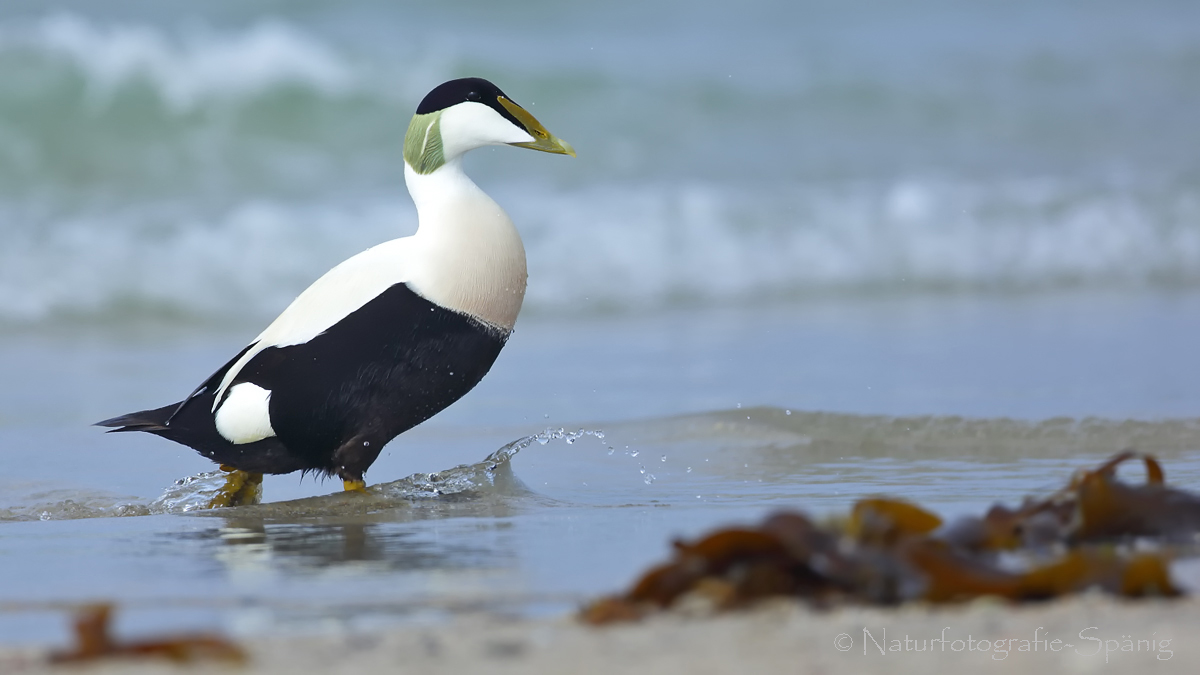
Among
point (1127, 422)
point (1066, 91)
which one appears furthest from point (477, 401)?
point (1066, 91)

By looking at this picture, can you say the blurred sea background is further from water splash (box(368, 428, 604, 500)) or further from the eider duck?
the eider duck

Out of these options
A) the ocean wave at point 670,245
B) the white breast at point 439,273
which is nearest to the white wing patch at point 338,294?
the white breast at point 439,273

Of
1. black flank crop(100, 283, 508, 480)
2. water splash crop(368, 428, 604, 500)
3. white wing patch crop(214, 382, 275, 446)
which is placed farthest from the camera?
water splash crop(368, 428, 604, 500)

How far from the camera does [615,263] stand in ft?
32.3

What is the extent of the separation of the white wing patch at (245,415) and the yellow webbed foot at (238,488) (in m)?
0.18

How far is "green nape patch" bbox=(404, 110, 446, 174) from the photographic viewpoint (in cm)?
419

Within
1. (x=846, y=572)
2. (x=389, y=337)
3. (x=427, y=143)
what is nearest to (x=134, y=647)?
(x=846, y=572)

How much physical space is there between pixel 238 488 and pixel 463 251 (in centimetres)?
98

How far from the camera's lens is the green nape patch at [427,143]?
419cm

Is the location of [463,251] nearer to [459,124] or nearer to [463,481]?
[459,124]

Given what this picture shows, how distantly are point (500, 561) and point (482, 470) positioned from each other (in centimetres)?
139

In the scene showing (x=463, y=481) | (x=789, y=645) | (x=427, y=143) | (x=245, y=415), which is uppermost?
(x=427, y=143)

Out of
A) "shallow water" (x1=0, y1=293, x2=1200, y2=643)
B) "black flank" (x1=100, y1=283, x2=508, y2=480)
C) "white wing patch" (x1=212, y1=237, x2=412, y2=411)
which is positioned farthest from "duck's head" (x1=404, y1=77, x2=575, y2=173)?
"shallow water" (x1=0, y1=293, x2=1200, y2=643)

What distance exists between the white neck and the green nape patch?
24 mm
